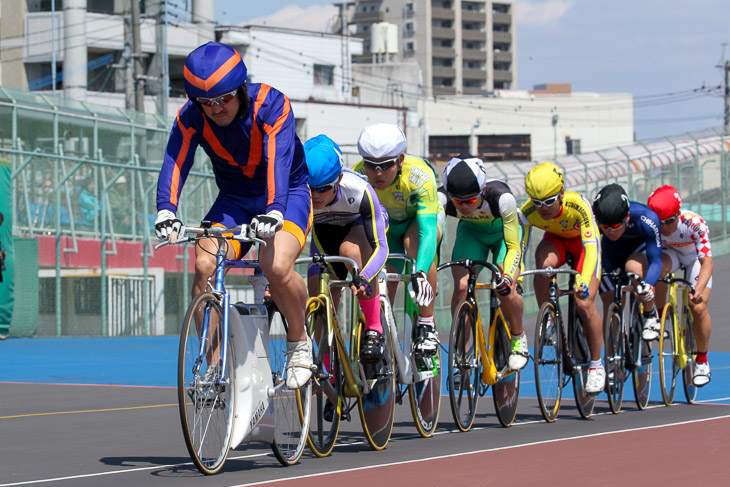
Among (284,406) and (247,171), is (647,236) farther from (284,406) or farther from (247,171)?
(247,171)

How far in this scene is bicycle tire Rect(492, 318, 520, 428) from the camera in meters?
9.12

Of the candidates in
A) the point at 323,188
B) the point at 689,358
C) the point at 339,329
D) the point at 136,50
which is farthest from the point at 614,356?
the point at 136,50

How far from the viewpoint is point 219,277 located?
20.3ft

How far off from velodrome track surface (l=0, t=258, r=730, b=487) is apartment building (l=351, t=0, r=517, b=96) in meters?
116

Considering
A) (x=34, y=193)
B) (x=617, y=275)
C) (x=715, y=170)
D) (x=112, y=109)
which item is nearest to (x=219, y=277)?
(x=617, y=275)

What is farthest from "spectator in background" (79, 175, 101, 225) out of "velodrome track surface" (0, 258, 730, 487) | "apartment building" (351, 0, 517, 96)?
"apartment building" (351, 0, 517, 96)

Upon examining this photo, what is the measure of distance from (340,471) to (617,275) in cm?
499

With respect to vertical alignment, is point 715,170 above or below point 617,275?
above

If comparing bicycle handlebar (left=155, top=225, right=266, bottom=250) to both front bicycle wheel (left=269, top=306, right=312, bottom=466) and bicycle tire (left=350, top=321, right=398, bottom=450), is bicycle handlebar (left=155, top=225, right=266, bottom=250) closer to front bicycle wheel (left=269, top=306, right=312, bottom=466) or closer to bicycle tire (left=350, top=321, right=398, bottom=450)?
front bicycle wheel (left=269, top=306, right=312, bottom=466)

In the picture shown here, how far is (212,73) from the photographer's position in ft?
20.0

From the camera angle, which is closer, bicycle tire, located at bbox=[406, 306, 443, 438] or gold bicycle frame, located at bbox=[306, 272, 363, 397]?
gold bicycle frame, located at bbox=[306, 272, 363, 397]

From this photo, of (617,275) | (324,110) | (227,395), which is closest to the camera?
(227,395)

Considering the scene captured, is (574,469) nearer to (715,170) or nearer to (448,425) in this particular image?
(448,425)

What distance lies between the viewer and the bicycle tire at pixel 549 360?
9.52 metres
